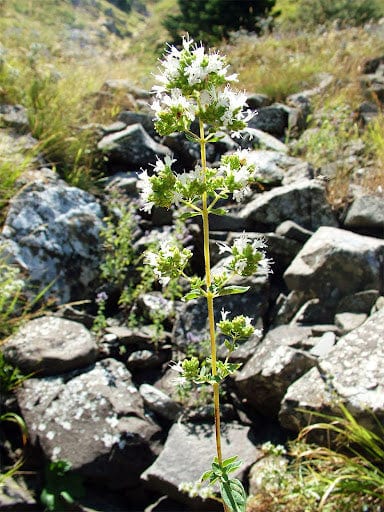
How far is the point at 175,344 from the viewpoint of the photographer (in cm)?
395

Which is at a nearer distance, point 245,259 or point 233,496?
point 233,496

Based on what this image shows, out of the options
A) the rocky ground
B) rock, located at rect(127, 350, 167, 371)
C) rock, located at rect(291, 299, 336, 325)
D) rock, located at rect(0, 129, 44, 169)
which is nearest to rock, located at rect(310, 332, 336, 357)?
the rocky ground

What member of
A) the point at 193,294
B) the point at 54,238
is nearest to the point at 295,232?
the point at 54,238

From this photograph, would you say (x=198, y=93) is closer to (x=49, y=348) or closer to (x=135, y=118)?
(x=49, y=348)

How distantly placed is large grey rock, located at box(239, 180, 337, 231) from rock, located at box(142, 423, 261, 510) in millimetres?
2092

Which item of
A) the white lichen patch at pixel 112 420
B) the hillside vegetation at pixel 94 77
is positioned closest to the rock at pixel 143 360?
the white lichen patch at pixel 112 420

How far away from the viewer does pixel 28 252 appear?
4254mm

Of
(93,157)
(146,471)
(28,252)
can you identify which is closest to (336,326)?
(146,471)

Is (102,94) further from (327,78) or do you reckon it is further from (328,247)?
(328,247)

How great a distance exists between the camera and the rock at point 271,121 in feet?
21.8

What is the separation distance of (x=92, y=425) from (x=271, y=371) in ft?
4.27

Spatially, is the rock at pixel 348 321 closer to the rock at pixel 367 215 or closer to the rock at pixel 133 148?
the rock at pixel 367 215

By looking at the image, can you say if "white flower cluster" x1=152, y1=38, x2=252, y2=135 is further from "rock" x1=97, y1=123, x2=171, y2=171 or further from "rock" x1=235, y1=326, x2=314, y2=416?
"rock" x1=97, y1=123, x2=171, y2=171

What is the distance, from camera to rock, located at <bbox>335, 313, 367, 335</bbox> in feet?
11.7
